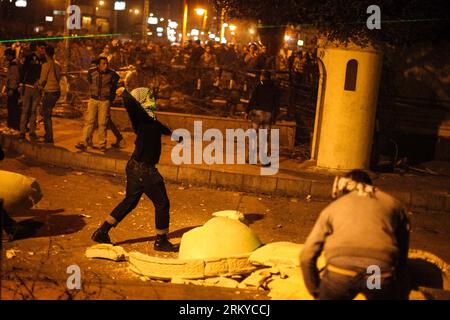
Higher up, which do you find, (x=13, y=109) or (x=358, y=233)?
(x=358, y=233)

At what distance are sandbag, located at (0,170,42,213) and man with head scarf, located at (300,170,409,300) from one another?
485cm

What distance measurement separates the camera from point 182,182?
11.8 m

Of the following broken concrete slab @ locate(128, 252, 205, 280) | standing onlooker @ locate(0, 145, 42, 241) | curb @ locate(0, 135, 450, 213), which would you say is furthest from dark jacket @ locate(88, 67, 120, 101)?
broken concrete slab @ locate(128, 252, 205, 280)

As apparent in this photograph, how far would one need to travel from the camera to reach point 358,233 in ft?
14.1

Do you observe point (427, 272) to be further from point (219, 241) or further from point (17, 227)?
point (17, 227)

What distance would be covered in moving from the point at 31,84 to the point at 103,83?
66.5 inches

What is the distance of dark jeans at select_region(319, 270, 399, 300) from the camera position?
4.39 meters

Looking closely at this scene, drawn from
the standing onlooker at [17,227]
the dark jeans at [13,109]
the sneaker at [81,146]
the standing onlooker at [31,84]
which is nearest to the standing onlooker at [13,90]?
the dark jeans at [13,109]

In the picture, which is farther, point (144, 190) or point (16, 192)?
point (16, 192)

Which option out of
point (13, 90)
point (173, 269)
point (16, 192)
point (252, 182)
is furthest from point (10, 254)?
point (13, 90)

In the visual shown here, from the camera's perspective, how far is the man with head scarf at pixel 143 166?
7.75 meters

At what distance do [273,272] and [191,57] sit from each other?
18.2 m

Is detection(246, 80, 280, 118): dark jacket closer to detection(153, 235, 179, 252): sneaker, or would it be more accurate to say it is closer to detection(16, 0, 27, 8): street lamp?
detection(153, 235, 179, 252): sneaker
